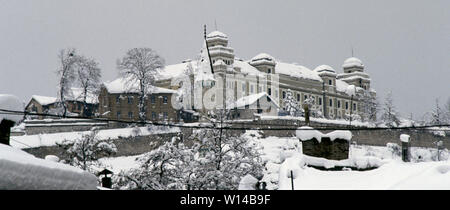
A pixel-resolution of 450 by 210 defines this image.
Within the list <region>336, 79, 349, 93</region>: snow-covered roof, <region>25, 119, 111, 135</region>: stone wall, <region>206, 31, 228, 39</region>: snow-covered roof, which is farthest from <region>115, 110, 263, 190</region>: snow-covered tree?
<region>336, 79, 349, 93</region>: snow-covered roof

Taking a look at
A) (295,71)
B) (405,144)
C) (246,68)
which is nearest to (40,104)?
(246,68)

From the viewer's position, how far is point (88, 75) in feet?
206

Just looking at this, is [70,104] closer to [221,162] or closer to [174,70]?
[174,70]

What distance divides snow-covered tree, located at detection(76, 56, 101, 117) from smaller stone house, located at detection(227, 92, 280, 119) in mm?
15956

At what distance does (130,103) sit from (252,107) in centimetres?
1473

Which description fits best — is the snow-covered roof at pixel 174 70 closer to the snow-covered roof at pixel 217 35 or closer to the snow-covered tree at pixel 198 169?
the snow-covered roof at pixel 217 35

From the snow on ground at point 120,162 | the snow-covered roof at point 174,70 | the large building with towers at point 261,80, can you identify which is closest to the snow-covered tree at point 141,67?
the large building with towers at point 261,80

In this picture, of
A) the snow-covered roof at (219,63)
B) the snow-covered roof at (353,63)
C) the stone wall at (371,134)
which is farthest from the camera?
the snow-covered roof at (353,63)

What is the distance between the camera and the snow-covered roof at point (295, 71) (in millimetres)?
89875

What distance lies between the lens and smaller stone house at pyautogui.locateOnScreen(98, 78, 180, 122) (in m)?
64.6

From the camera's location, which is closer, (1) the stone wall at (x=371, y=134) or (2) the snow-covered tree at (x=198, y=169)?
(2) the snow-covered tree at (x=198, y=169)

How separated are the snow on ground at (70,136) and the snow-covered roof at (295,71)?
36.8m
